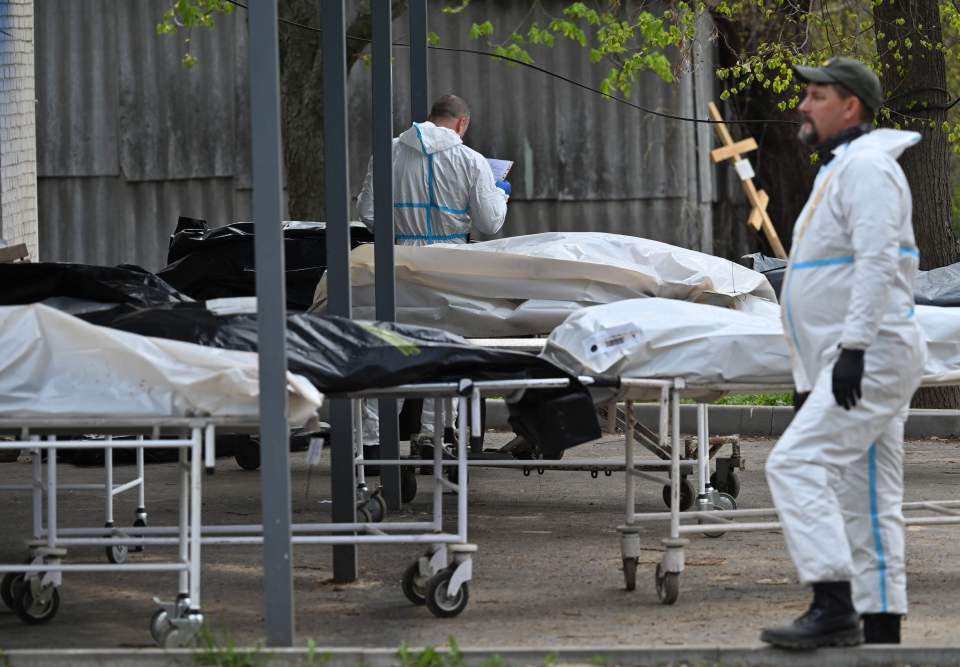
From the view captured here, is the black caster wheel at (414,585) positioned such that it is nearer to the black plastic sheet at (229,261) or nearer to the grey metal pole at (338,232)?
the grey metal pole at (338,232)

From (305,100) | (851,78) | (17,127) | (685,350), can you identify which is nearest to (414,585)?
(685,350)

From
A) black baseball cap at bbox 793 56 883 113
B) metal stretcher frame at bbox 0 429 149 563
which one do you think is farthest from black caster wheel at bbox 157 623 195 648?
black baseball cap at bbox 793 56 883 113

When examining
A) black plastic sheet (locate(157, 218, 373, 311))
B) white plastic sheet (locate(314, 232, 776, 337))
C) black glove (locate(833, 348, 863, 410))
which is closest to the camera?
black glove (locate(833, 348, 863, 410))

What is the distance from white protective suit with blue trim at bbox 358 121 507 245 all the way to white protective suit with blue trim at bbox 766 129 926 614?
15.3 ft

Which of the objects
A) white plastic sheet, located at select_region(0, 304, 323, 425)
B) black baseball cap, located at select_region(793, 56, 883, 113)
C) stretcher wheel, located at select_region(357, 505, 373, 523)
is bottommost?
stretcher wheel, located at select_region(357, 505, 373, 523)

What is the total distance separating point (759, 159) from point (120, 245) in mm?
7097

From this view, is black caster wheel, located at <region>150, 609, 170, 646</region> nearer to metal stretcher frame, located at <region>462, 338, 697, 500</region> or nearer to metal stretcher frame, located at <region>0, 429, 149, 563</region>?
metal stretcher frame, located at <region>0, 429, 149, 563</region>

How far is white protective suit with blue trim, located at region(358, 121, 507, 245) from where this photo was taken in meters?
10.0

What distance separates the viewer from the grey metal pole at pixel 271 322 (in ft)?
17.3

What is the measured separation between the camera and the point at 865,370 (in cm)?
518

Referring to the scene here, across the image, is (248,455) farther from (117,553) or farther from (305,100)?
(305,100)

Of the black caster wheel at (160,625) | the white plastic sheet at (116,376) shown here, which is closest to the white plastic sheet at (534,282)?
the white plastic sheet at (116,376)

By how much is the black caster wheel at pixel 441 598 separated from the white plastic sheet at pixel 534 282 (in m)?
2.46

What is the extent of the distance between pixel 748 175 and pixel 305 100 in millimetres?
4907
